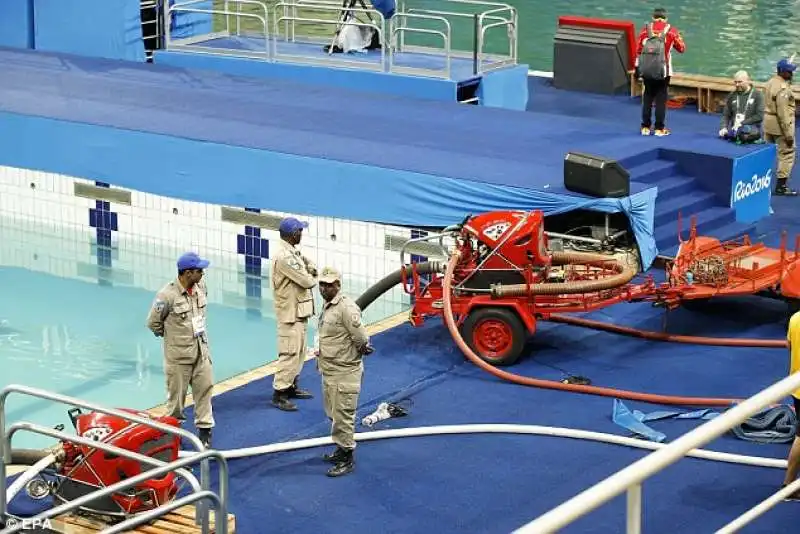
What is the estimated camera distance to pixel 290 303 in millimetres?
11352

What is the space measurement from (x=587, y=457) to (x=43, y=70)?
13307mm

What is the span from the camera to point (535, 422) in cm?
1136

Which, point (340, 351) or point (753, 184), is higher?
point (340, 351)

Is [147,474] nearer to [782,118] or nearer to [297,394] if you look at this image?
[297,394]

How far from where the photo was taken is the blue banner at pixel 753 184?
16828 millimetres

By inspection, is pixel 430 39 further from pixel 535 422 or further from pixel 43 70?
pixel 535 422

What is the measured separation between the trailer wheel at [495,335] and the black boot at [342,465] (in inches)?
100

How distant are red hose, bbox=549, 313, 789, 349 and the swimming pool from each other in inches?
98.4

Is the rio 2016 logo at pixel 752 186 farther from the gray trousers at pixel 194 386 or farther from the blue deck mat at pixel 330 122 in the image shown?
the gray trousers at pixel 194 386

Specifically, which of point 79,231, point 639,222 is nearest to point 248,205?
point 79,231

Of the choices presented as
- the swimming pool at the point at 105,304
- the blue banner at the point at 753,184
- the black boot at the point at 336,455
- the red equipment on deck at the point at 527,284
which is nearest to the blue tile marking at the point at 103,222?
the swimming pool at the point at 105,304

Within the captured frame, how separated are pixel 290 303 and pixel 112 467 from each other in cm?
267

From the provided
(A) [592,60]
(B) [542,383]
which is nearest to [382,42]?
(A) [592,60]

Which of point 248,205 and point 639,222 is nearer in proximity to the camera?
point 639,222
